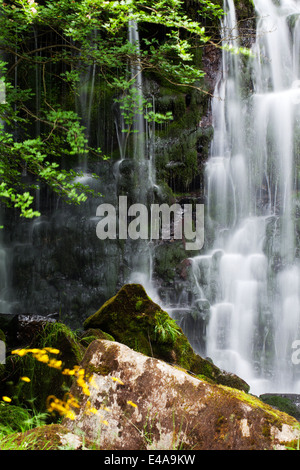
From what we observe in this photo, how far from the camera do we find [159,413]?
1.99 meters

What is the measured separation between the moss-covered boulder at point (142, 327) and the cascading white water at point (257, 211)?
4.36 m

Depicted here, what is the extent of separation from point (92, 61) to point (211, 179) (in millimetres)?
5768

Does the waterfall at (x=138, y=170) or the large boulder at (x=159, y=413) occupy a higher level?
the waterfall at (x=138, y=170)

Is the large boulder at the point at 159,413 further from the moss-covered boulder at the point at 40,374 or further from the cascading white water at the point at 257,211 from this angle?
the cascading white water at the point at 257,211

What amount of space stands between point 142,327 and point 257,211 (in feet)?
23.2

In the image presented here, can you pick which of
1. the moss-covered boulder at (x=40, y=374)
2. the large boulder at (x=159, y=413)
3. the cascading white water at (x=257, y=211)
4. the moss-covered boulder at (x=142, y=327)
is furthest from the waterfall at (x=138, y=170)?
the large boulder at (x=159, y=413)

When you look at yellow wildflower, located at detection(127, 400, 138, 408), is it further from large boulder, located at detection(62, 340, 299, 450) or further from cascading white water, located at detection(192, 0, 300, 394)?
cascading white water, located at detection(192, 0, 300, 394)

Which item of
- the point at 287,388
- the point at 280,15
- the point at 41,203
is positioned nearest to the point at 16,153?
the point at 41,203

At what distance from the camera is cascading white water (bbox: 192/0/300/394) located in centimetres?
864

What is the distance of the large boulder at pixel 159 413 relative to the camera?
6.03 feet

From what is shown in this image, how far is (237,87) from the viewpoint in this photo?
11.0 metres
